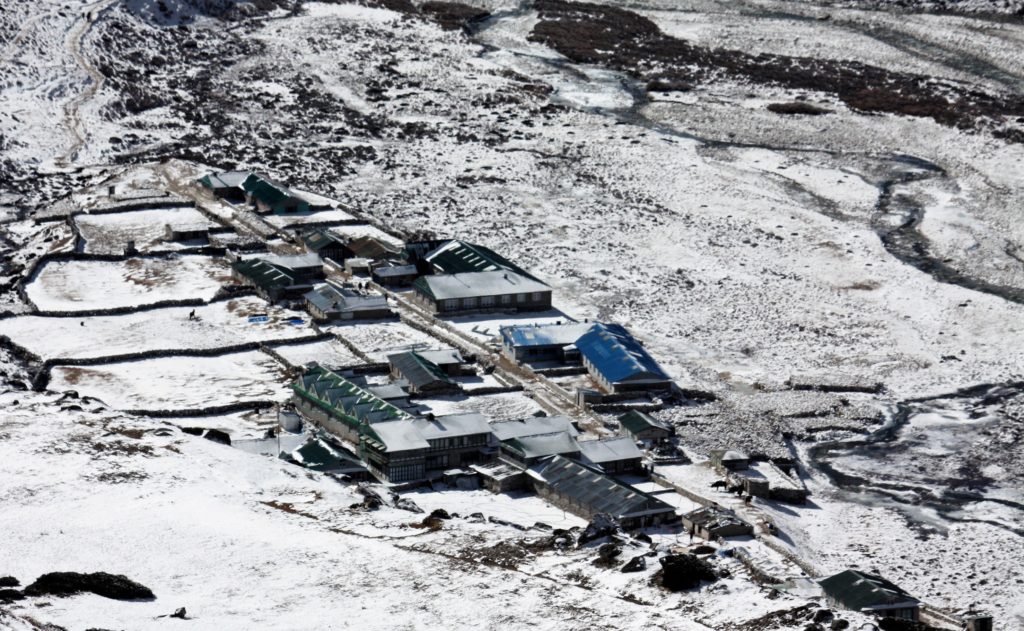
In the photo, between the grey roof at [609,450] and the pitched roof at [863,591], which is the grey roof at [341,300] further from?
the pitched roof at [863,591]

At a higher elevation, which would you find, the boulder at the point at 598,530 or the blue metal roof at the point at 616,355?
the boulder at the point at 598,530

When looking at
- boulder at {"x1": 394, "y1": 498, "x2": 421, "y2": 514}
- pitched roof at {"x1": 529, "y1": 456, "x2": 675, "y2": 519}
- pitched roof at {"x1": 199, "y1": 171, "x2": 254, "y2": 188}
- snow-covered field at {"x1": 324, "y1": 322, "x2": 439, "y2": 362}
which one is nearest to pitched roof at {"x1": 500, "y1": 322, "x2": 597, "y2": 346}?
snow-covered field at {"x1": 324, "y1": 322, "x2": 439, "y2": 362}

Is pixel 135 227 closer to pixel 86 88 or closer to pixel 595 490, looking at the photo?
pixel 86 88

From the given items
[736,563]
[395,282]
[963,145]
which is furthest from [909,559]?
[963,145]

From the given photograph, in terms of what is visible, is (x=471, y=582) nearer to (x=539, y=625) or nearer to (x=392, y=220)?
A: (x=539, y=625)

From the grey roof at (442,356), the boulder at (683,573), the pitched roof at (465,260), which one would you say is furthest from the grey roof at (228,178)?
the boulder at (683,573)

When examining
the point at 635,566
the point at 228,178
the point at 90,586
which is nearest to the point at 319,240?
the point at 228,178
